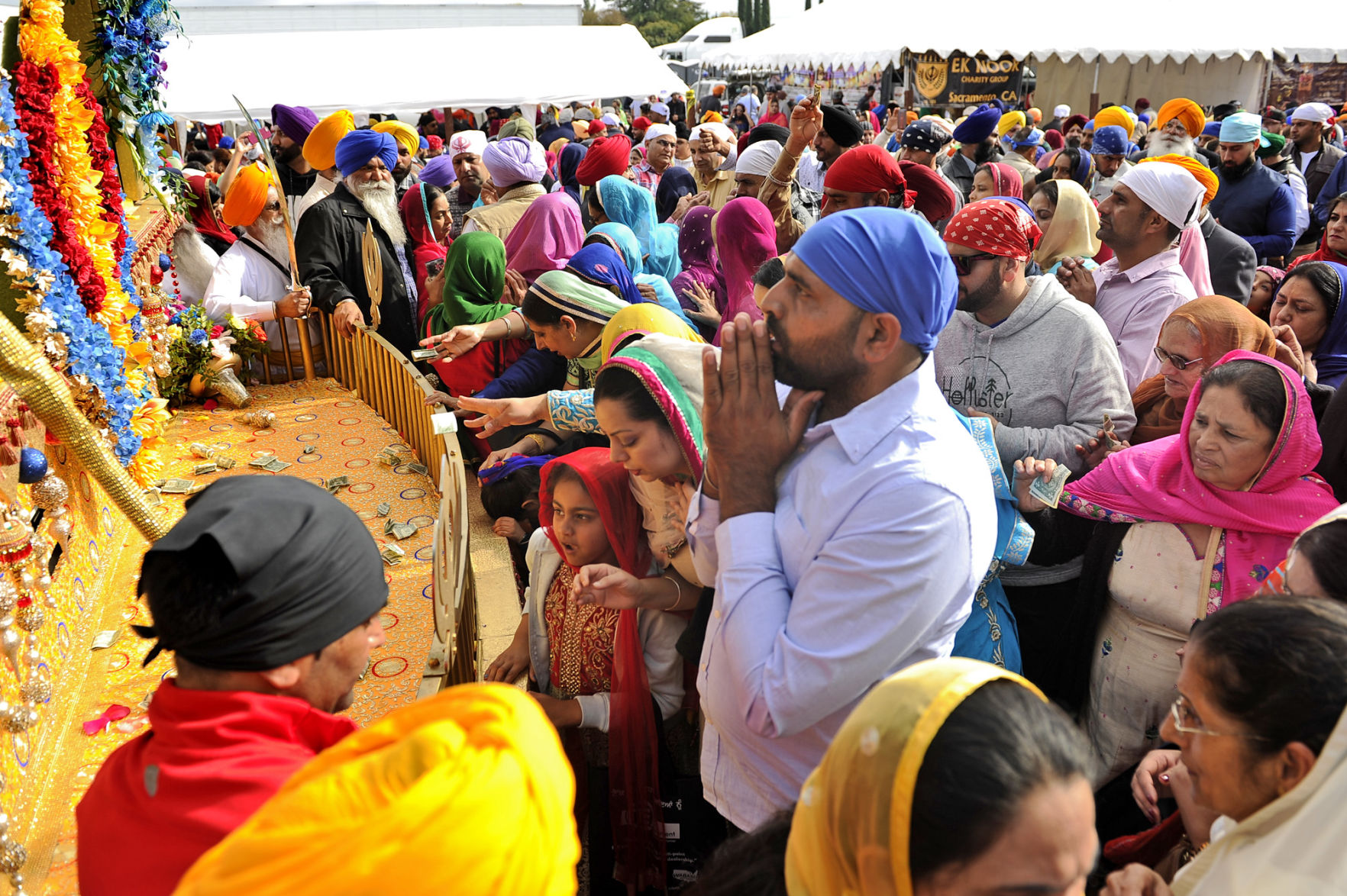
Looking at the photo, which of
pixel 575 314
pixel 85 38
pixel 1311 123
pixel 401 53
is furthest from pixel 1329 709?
pixel 401 53

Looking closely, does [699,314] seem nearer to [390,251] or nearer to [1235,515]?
[390,251]

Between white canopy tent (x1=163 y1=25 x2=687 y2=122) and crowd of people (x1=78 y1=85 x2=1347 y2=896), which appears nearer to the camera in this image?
crowd of people (x1=78 y1=85 x2=1347 y2=896)

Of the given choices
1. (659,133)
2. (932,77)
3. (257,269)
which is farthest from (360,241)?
(932,77)

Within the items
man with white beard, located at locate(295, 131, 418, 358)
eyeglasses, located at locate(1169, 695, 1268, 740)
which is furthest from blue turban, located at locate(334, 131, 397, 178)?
eyeglasses, located at locate(1169, 695, 1268, 740)

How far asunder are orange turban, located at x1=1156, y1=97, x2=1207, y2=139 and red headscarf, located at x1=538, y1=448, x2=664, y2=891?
28.4 feet

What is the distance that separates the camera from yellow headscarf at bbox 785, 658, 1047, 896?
1.06m

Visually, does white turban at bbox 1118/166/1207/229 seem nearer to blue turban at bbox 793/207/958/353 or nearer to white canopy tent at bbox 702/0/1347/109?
blue turban at bbox 793/207/958/353

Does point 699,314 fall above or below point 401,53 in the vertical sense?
below

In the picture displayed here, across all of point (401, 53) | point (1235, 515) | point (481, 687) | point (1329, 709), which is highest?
point (401, 53)

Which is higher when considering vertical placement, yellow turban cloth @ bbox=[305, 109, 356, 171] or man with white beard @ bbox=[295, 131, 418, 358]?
yellow turban cloth @ bbox=[305, 109, 356, 171]

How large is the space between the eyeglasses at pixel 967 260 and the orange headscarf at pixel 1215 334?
0.61 metres

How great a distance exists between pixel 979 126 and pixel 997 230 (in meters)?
6.19

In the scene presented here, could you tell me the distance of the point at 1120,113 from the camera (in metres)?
11.4

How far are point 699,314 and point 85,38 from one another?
2.80m
